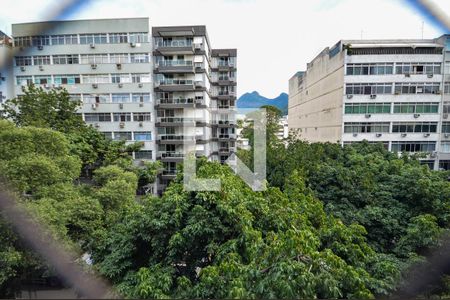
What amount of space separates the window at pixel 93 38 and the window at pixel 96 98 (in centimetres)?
259

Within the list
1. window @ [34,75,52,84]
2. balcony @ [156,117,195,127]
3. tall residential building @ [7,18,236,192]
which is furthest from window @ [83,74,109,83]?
balcony @ [156,117,195,127]

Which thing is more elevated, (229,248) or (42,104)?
(42,104)

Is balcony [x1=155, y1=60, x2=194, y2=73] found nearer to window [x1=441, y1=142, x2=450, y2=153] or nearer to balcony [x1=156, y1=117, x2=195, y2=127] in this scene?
balcony [x1=156, y1=117, x2=195, y2=127]

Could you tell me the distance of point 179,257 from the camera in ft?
11.1

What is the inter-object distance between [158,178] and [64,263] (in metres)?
13.1

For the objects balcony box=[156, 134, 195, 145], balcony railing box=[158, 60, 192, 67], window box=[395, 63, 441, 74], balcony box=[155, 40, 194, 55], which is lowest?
balcony box=[156, 134, 195, 145]

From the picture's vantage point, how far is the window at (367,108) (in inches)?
526

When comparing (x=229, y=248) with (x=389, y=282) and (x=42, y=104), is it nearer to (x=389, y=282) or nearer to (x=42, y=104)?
(x=389, y=282)

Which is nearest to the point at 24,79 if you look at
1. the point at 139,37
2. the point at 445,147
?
the point at 139,37

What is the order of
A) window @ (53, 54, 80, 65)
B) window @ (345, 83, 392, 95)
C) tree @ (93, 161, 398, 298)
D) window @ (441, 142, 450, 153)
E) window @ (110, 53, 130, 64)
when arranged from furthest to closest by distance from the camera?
window @ (441, 142, 450, 153), window @ (345, 83, 392, 95), window @ (110, 53, 130, 64), window @ (53, 54, 80, 65), tree @ (93, 161, 398, 298)

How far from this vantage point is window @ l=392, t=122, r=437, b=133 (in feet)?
43.6

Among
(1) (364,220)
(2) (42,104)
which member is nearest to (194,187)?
(1) (364,220)

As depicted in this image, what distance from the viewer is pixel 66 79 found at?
12.8 meters

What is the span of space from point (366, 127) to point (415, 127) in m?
2.52
